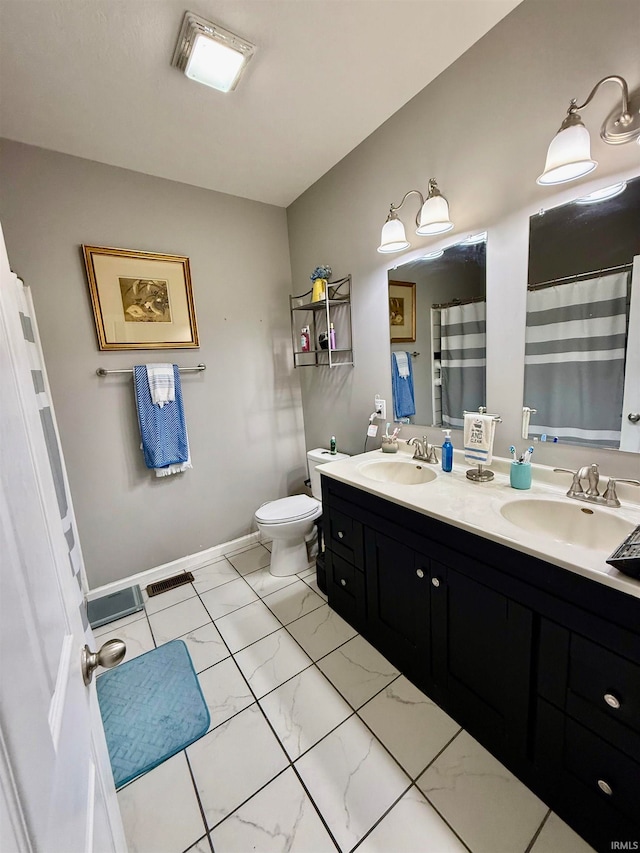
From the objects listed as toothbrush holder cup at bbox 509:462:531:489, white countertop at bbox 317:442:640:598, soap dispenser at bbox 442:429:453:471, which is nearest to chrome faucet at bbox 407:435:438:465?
white countertop at bbox 317:442:640:598

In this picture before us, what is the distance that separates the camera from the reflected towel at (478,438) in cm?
151

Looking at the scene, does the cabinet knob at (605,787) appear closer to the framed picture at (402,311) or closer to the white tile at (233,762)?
the white tile at (233,762)

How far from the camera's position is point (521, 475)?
1379 mm

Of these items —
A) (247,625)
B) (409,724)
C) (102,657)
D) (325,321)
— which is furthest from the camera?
(325,321)

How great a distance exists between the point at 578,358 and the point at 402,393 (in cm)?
89

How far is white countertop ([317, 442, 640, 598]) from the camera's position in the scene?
89 centimetres

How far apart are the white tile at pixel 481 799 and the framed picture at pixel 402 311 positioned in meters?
1.82

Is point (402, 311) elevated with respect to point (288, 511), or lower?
elevated

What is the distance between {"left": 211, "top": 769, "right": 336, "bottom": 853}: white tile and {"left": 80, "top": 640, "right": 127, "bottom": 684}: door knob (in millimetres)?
856

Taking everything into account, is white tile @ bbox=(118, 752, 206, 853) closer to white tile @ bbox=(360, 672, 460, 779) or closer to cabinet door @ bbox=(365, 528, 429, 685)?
white tile @ bbox=(360, 672, 460, 779)

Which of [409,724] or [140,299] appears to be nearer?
[409,724]

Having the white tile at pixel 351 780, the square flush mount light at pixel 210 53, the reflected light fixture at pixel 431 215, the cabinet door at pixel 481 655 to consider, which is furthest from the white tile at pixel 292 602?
the square flush mount light at pixel 210 53

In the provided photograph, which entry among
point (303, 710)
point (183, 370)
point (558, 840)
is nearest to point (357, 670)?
point (303, 710)

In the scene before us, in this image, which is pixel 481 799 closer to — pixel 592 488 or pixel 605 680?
pixel 605 680
